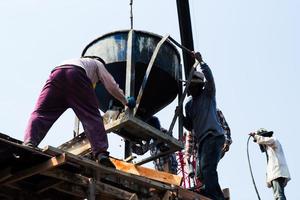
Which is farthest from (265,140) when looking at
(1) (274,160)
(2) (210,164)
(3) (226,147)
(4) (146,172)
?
(4) (146,172)

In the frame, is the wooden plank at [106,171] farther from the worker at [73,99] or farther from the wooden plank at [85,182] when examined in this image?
the worker at [73,99]

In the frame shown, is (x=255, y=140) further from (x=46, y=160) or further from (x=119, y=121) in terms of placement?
(x=46, y=160)

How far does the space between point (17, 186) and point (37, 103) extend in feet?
4.25

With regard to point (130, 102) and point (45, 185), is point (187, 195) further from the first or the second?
point (45, 185)

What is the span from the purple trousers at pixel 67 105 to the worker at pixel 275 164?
13.5 feet

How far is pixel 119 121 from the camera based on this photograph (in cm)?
902

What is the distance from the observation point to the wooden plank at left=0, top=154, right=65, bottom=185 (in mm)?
6570

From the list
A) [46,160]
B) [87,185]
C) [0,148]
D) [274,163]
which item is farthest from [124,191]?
[274,163]

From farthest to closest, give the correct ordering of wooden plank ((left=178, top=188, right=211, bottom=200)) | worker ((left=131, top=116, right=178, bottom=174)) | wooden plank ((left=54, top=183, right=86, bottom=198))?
worker ((left=131, top=116, right=178, bottom=174))
wooden plank ((left=178, top=188, right=211, bottom=200))
wooden plank ((left=54, top=183, right=86, bottom=198))

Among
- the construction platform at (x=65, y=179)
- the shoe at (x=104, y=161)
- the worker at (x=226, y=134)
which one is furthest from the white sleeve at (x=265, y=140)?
the shoe at (x=104, y=161)

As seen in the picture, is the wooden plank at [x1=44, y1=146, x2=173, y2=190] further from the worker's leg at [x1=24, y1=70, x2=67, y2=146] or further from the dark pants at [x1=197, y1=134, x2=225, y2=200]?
the dark pants at [x1=197, y1=134, x2=225, y2=200]

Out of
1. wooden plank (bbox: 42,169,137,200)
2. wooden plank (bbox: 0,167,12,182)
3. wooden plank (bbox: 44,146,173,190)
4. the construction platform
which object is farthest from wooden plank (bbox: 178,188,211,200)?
wooden plank (bbox: 0,167,12,182)

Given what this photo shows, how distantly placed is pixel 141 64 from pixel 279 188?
3053 millimetres

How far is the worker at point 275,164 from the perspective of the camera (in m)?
10.7
